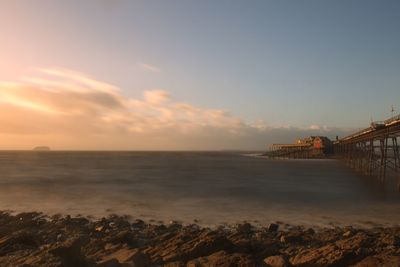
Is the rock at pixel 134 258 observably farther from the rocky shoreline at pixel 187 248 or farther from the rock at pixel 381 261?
the rock at pixel 381 261

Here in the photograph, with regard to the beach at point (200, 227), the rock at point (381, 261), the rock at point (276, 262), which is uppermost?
the rock at point (381, 261)

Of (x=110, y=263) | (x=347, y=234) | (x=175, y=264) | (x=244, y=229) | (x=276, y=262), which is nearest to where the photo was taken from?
(x=110, y=263)

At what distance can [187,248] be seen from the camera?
11664mm

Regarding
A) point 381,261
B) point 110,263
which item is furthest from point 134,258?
point 381,261

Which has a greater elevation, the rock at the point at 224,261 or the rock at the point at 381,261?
the rock at the point at 381,261

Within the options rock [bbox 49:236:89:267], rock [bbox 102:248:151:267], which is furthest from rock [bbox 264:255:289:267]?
rock [bbox 49:236:89:267]

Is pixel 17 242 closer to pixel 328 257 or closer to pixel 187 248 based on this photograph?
pixel 187 248

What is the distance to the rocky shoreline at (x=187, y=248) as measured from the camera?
393 inches

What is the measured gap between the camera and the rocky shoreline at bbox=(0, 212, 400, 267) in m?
9.98

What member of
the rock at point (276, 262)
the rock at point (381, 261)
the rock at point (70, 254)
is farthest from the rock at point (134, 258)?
the rock at point (381, 261)

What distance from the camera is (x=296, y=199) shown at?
29594mm

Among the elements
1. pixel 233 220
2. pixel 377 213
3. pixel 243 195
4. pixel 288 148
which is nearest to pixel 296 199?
pixel 243 195

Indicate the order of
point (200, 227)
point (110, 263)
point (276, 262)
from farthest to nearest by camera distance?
point (200, 227)
point (276, 262)
point (110, 263)

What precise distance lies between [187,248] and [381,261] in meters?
5.62
